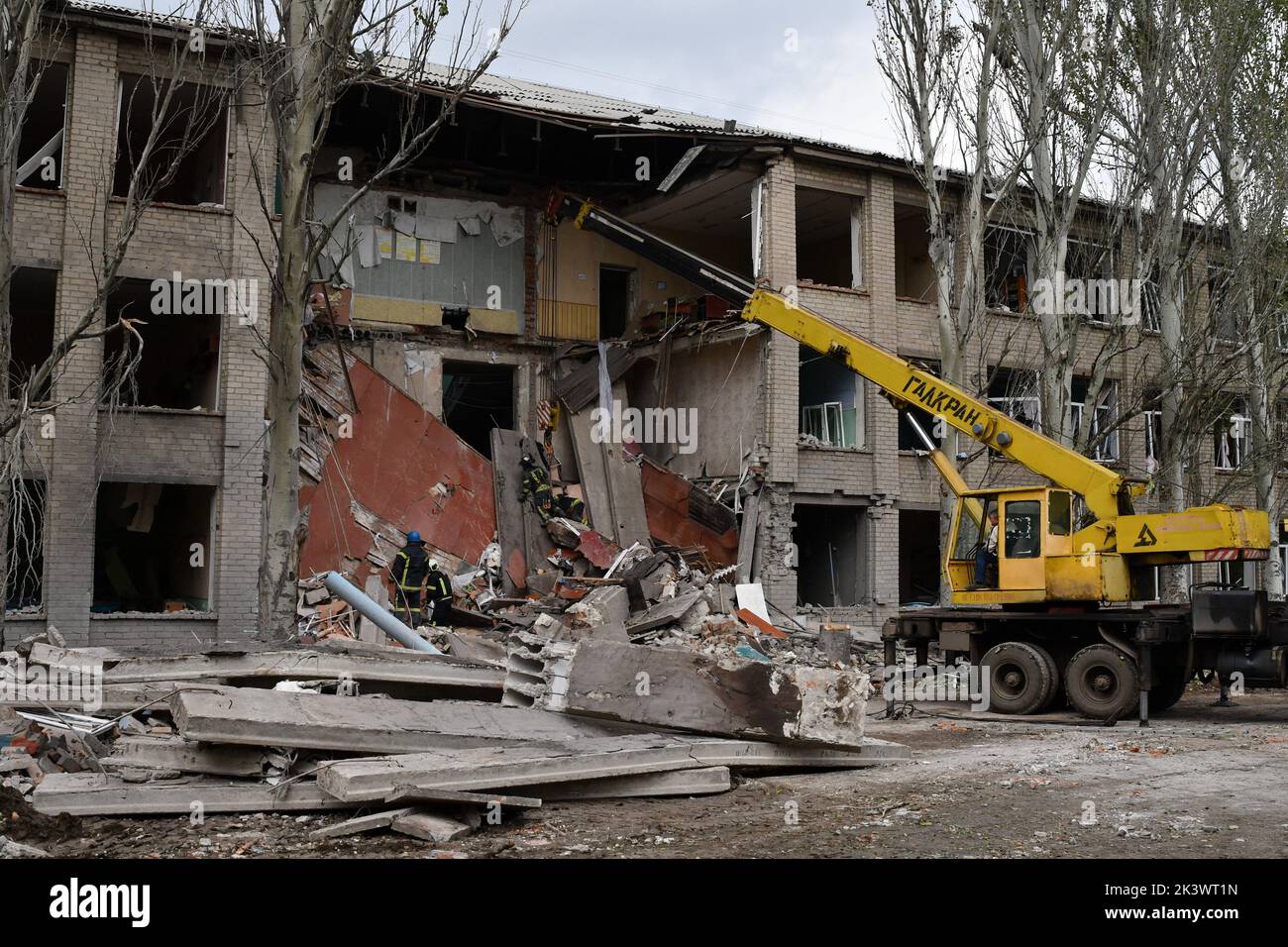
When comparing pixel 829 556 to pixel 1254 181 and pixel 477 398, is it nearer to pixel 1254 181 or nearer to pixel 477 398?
pixel 477 398

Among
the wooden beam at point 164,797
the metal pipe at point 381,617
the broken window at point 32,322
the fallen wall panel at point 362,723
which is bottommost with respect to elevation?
the wooden beam at point 164,797

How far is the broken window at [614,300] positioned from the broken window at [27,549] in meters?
11.8

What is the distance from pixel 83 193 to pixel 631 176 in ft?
33.1

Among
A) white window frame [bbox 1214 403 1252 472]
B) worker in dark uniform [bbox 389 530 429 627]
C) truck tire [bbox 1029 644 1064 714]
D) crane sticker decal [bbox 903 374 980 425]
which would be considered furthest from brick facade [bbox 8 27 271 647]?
white window frame [bbox 1214 403 1252 472]

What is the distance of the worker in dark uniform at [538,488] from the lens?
64.5 feet

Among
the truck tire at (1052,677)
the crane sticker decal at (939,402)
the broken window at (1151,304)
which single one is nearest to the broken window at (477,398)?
the crane sticker decal at (939,402)

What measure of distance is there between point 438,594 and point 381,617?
314 centimetres

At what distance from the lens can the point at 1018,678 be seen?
13211mm

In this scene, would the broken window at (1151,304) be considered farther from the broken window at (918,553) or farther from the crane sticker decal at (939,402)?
the crane sticker decal at (939,402)

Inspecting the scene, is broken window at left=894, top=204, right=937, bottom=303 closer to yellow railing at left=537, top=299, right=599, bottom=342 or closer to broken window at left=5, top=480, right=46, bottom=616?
yellow railing at left=537, top=299, right=599, bottom=342

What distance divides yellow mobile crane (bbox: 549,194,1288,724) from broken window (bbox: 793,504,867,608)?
844cm

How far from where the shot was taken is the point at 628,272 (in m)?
24.8

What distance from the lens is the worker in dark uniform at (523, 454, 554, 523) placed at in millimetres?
19647
